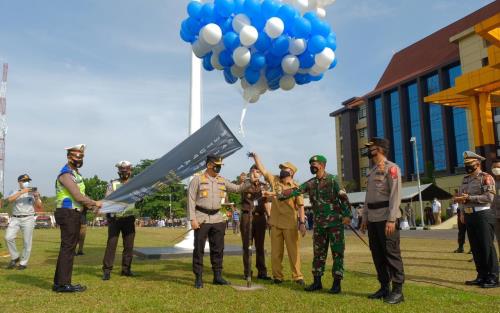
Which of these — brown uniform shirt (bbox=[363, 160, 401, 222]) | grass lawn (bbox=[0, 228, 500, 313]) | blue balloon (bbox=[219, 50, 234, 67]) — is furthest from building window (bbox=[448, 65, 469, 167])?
→ brown uniform shirt (bbox=[363, 160, 401, 222])

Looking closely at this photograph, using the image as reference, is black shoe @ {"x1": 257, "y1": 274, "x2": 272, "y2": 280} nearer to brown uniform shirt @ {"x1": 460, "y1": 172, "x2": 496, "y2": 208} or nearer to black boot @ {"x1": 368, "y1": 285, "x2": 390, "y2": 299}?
black boot @ {"x1": 368, "y1": 285, "x2": 390, "y2": 299}

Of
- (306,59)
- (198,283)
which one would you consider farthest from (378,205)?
(306,59)

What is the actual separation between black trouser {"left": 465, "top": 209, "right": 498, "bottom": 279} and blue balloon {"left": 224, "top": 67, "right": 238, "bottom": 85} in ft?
17.4

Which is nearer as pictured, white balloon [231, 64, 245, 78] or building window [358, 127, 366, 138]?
white balloon [231, 64, 245, 78]

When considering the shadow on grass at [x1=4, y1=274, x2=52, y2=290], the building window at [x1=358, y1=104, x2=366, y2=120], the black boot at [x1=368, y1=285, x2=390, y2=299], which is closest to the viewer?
the black boot at [x1=368, y1=285, x2=390, y2=299]

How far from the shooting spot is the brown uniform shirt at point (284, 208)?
7.00 m

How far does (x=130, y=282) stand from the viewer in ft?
22.4

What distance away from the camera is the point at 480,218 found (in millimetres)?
6688

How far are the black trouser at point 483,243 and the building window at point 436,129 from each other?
45.4 meters

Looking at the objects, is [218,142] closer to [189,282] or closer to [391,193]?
[189,282]

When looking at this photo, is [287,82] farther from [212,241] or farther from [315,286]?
[315,286]

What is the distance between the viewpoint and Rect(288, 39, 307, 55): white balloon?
8.25m

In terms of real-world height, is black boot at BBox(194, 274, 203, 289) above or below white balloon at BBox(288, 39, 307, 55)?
below

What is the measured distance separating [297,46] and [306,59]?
38 centimetres
